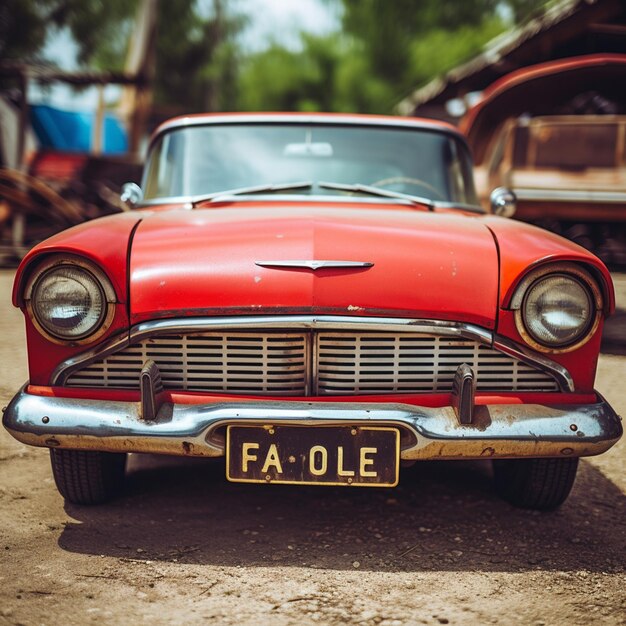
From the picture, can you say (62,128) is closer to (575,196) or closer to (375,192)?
(575,196)

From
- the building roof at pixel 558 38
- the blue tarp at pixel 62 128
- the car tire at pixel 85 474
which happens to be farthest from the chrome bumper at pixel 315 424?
the blue tarp at pixel 62 128

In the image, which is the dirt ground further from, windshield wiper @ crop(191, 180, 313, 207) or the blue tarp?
the blue tarp

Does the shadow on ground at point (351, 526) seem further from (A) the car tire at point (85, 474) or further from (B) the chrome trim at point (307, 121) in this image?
(B) the chrome trim at point (307, 121)

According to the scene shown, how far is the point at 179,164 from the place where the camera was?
3830 mm

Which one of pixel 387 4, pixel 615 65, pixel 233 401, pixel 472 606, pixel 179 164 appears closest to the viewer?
pixel 472 606

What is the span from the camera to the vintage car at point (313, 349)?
2.56m

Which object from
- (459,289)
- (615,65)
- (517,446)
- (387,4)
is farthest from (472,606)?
(387,4)

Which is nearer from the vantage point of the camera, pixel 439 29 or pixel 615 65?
pixel 615 65

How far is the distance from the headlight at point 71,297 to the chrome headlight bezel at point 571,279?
3.95 feet

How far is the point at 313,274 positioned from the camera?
259 cm

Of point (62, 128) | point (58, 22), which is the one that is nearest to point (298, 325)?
point (62, 128)

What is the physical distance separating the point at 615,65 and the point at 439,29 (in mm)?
32401

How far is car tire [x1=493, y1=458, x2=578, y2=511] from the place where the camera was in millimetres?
2967

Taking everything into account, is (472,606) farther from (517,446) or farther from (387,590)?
(517,446)
